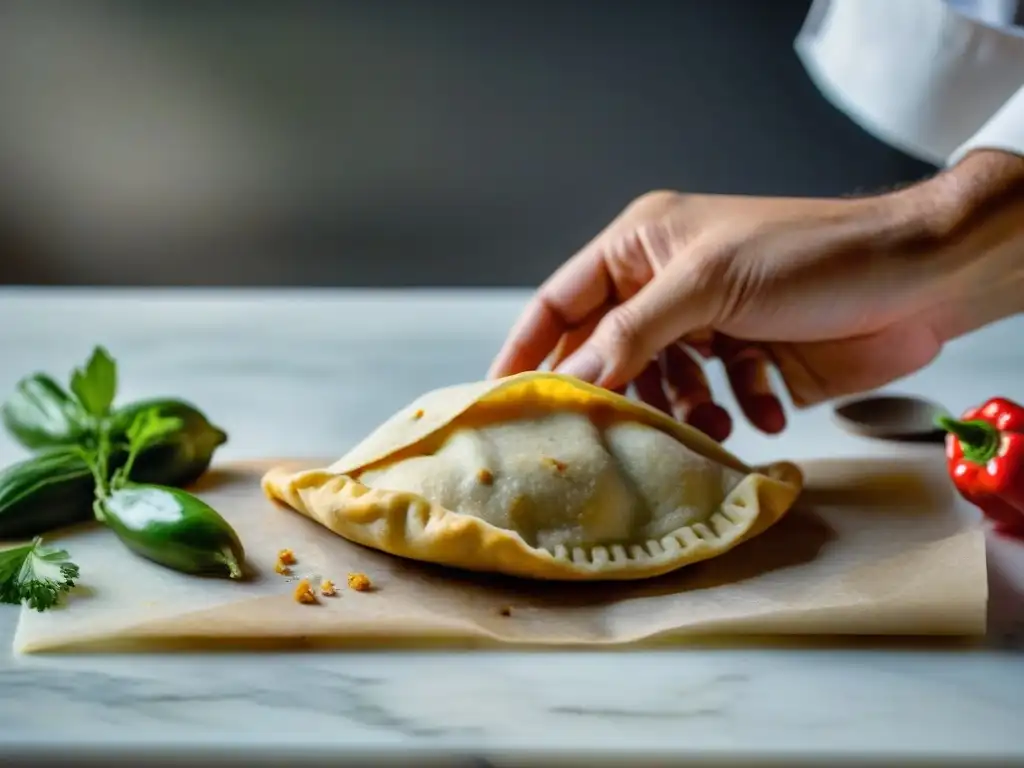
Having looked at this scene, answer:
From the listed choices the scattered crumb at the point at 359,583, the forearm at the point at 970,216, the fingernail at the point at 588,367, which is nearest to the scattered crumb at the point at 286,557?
the scattered crumb at the point at 359,583

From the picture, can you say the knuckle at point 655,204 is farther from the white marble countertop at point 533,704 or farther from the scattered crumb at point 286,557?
the scattered crumb at point 286,557

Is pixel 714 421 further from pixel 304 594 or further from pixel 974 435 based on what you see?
pixel 304 594

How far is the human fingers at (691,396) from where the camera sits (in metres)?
2.39

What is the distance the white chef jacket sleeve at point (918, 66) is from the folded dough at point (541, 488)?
101cm

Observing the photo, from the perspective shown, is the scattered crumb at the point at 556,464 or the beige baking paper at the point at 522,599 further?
the scattered crumb at the point at 556,464

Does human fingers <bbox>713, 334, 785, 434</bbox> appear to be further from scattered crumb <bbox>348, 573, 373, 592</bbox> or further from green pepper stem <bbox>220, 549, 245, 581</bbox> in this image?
green pepper stem <bbox>220, 549, 245, 581</bbox>

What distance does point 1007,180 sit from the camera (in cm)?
207

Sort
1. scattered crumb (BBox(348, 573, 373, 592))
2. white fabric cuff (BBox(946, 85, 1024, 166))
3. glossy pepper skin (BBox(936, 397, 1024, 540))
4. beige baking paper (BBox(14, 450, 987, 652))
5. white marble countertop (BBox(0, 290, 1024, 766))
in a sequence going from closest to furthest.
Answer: white marble countertop (BBox(0, 290, 1024, 766)), beige baking paper (BBox(14, 450, 987, 652)), scattered crumb (BBox(348, 573, 373, 592)), glossy pepper skin (BBox(936, 397, 1024, 540)), white fabric cuff (BBox(946, 85, 1024, 166))

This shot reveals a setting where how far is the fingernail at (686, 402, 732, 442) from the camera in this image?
7.84 ft

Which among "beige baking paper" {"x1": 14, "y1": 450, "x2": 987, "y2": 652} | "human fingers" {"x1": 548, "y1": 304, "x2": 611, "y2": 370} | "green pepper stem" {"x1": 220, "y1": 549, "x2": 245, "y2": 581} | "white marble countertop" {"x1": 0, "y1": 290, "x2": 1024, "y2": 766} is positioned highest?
"human fingers" {"x1": 548, "y1": 304, "x2": 611, "y2": 370}

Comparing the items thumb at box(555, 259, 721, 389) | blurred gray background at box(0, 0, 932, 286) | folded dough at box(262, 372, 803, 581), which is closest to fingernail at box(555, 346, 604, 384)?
thumb at box(555, 259, 721, 389)

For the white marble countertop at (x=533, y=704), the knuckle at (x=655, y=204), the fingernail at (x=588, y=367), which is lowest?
the white marble countertop at (x=533, y=704)

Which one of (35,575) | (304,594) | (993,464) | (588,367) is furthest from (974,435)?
(35,575)

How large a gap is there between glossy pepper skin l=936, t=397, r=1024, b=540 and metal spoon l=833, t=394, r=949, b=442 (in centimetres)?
27
